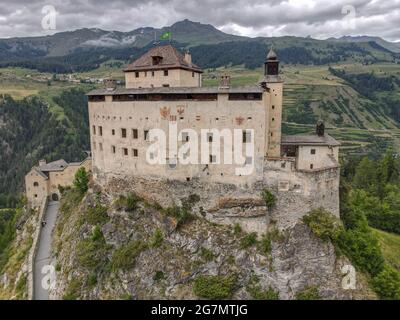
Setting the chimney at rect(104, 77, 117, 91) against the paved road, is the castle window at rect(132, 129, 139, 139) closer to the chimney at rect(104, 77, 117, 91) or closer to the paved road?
the chimney at rect(104, 77, 117, 91)

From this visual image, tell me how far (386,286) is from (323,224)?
9.41 m

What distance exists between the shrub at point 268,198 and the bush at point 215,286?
872 centimetres

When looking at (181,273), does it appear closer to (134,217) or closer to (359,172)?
(134,217)

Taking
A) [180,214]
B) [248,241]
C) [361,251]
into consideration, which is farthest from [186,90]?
[361,251]

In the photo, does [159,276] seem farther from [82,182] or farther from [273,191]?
[82,182]

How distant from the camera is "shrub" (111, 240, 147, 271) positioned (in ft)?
Answer: 142

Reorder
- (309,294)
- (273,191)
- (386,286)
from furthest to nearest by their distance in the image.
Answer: (273,191), (386,286), (309,294)

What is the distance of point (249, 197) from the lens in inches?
1699

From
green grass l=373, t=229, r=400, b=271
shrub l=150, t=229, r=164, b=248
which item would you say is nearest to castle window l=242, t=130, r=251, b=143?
shrub l=150, t=229, r=164, b=248

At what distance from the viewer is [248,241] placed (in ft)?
140

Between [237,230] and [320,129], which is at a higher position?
[320,129]

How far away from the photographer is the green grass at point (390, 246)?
2239 inches

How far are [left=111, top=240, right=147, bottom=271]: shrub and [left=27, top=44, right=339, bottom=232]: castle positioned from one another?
229 inches
